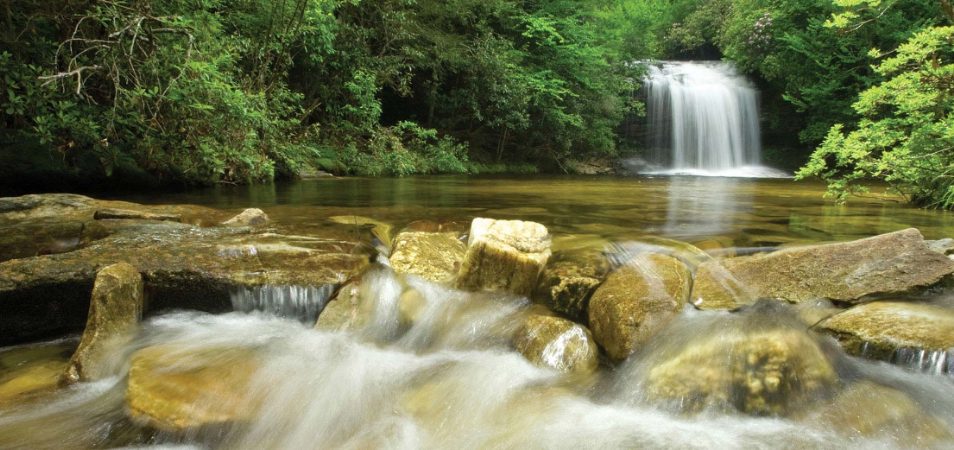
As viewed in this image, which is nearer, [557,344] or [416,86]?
[557,344]

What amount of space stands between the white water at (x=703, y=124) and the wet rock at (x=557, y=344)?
18.6 meters

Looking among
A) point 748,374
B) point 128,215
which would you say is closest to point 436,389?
point 748,374

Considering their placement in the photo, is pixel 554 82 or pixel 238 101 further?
pixel 554 82

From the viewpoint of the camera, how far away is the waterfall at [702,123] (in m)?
20.4

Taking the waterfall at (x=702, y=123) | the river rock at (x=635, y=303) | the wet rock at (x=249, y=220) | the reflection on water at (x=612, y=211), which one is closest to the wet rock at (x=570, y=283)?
the river rock at (x=635, y=303)

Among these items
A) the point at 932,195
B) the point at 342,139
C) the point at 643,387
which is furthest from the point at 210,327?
the point at 342,139

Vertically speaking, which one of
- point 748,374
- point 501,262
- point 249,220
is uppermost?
point 249,220

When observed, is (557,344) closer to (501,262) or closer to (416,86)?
(501,262)

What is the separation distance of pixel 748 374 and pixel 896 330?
897 mm

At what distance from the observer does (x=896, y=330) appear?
2.69m

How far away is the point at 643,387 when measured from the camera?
2.69m

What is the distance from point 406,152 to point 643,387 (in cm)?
1197

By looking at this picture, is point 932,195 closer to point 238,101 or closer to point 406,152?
point 238,101

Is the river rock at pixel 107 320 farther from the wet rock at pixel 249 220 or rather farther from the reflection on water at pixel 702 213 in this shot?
the reflection on water at pixel 702 213
